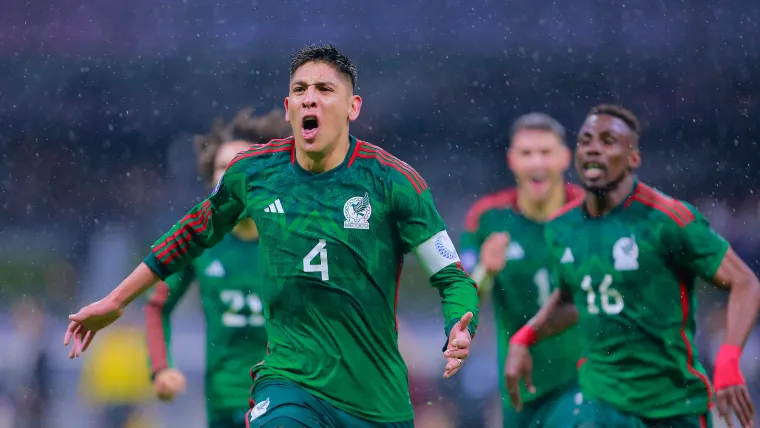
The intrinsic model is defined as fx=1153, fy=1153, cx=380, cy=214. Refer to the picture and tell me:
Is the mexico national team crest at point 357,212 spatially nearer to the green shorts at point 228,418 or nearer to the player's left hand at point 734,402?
the player's left hand at point 734,402

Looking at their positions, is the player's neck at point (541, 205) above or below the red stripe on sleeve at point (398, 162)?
above

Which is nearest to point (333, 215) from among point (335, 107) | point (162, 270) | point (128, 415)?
point (335, 107)

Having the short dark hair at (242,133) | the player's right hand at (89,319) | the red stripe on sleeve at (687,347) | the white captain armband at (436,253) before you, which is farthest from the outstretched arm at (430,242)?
the short dark hair at (242,133)

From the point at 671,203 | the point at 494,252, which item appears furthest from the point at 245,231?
the point at 671,203

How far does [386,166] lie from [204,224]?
73 cm

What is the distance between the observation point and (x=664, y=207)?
5.61 m

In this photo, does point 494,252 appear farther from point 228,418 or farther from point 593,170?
point 228,418

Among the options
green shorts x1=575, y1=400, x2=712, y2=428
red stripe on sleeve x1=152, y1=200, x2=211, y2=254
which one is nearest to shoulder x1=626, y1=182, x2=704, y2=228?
green shorts x1=575, y1=400, x2=712, y2=428

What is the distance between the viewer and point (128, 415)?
1065 cm

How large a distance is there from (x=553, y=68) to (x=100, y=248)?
6900 millimetres

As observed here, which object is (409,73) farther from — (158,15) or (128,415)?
(128,415)

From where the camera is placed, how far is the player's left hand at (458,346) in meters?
3.62

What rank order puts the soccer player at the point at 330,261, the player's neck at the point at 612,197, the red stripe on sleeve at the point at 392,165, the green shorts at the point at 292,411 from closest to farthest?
the green shorts at the point at 292,411 < the soccer player at the point at 330,261 < the red stripe on sleeve at the point at 392,165 < the player's neck at the point at 612,197

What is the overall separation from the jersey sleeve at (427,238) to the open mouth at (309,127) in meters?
0.35
